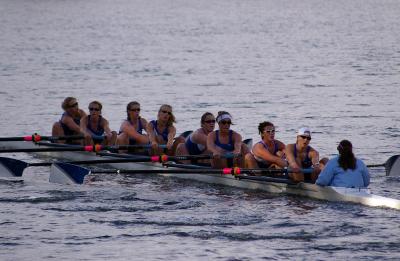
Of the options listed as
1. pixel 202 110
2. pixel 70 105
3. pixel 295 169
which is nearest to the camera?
pixel 295 169

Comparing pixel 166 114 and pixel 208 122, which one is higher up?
pixel 166 114

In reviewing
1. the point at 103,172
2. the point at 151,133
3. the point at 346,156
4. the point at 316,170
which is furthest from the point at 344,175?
the point at 151,133

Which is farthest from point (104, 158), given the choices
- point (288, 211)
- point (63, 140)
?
point (288, 211)

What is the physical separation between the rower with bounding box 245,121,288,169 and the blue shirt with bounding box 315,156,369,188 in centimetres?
166

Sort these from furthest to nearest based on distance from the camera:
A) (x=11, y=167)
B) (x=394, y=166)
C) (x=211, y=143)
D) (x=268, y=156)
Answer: (x=11, y=167) → (x=394, y=166) → (x=211, y=143) → (x=268, y=156)

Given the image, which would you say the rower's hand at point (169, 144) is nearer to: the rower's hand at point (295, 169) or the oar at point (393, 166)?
the rower's hand at point (295, 169)

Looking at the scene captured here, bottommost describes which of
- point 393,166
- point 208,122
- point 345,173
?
point 345,173

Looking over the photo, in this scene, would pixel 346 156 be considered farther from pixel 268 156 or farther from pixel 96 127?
pixel 96 127

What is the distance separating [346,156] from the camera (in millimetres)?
22609

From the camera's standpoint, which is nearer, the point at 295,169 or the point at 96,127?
the point at 295,169

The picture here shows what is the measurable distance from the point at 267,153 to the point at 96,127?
6.54 meters

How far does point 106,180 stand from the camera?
90.5ft

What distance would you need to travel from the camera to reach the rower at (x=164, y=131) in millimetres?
27906

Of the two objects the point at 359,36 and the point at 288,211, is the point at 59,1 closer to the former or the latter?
the point at 359,36
